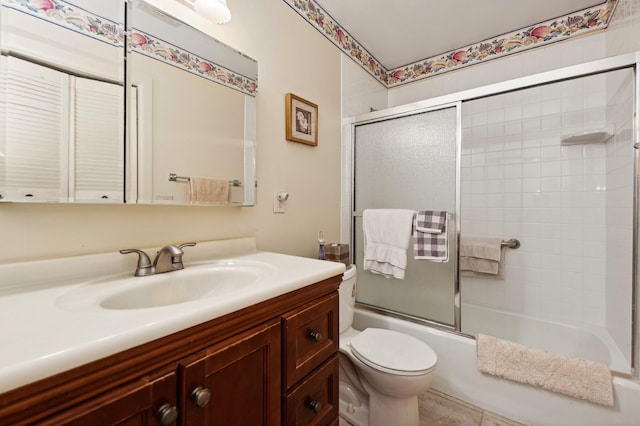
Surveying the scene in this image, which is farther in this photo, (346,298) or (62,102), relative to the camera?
(346,298)

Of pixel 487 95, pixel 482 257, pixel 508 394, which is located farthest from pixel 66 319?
pixel 482 257

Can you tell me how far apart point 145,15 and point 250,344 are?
1.15 meters

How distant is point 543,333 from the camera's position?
6.26 ft

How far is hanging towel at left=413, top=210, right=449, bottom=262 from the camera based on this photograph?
5.21 feet

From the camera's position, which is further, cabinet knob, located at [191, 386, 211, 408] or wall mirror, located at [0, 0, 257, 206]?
wall mirror, located at [0, 0, 257, 206]

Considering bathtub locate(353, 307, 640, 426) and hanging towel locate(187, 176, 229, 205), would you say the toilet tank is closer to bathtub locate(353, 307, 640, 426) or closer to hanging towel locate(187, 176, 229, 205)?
bathtub locate(353, 307, 640, 426)

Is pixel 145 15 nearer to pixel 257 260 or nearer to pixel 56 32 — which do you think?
pixel 56 32

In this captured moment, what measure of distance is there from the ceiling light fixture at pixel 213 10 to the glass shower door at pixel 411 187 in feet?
3.71

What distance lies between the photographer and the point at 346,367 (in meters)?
1.46

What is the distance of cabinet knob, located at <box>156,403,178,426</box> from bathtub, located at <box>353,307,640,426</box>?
152 centimetres

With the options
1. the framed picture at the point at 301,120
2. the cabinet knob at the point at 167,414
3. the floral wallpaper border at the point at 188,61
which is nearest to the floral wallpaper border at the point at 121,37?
the floral wallpaper border at the point at 188,61

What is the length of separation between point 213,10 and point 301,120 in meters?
0.68

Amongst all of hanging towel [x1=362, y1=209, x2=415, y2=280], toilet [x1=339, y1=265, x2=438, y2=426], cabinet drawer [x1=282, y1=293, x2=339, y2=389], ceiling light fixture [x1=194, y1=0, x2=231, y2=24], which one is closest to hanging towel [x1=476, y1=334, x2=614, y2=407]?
toilet [x1=339, y1=265, x2=438, y2=426]

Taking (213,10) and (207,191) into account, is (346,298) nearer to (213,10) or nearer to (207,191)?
(207,191)
